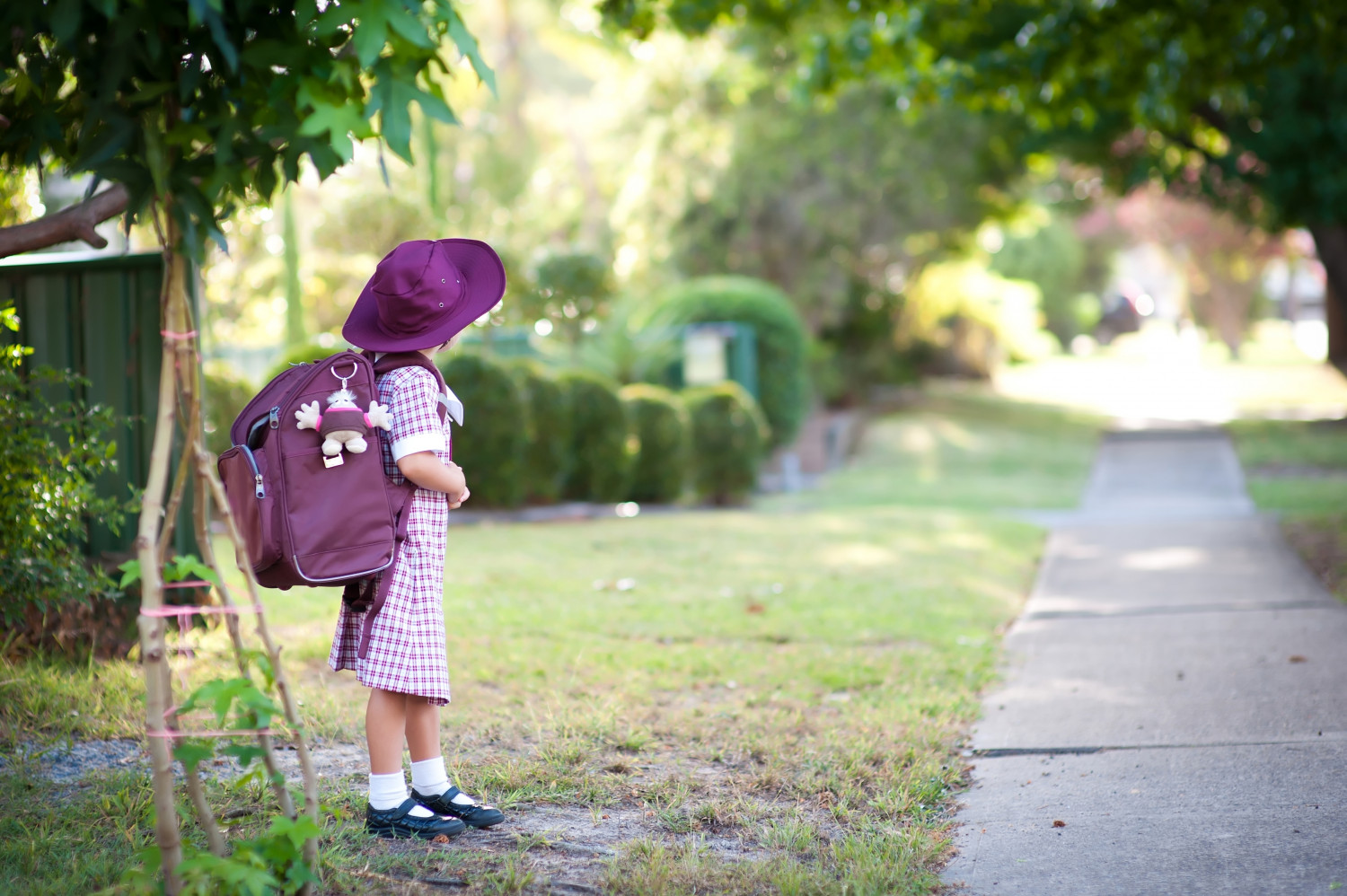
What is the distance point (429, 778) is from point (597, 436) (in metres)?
7.21

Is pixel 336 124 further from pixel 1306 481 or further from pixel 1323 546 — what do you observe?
pixel 1306 481

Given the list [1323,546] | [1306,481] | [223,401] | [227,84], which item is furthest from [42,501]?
[1306,481]

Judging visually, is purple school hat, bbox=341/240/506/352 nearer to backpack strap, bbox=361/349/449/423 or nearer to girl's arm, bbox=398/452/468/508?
backpack strap, bbox=361/349/449/423

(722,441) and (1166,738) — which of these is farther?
(722,441)

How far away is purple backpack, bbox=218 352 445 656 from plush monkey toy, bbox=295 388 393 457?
0.05 feet

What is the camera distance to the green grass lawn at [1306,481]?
7891mm

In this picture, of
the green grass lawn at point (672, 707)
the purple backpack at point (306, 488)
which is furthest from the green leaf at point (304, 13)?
the green grass lawn at point (672, 707)

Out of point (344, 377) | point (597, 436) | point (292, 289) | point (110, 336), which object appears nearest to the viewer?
point (344, 377)

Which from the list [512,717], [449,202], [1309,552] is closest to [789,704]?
[512,717]

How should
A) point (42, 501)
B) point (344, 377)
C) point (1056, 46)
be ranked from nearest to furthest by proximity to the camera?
point (344, 377)
point (42, 501)
point (1056, 46)

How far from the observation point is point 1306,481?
12.5 metres

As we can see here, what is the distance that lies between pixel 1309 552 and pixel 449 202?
19403 millimetres

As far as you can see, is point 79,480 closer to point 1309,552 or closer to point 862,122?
point 1309,552

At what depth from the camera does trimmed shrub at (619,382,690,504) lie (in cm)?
1085
